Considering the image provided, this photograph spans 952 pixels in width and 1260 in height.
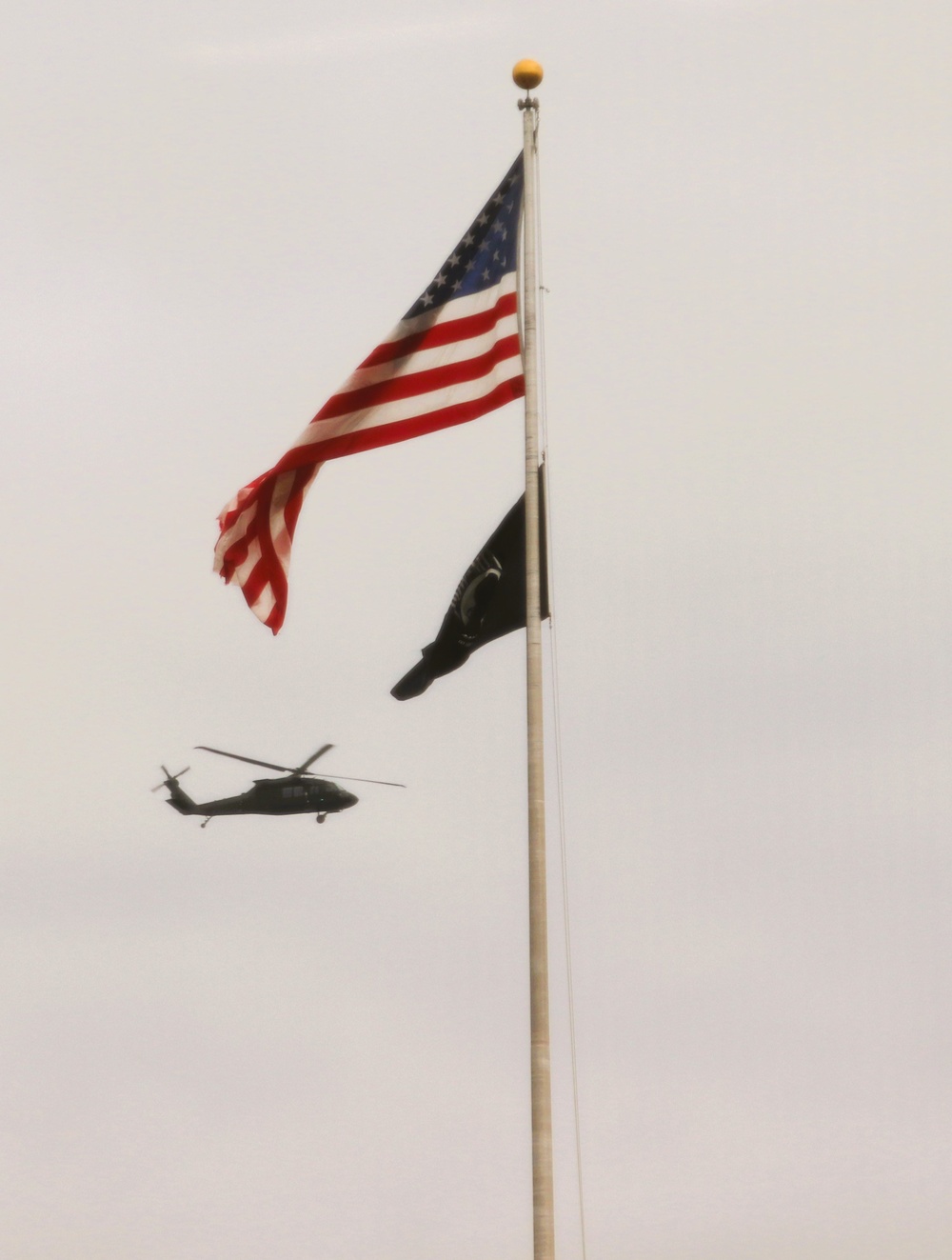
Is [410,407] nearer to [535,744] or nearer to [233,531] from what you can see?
[233,531]

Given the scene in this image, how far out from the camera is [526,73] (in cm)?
→ 2397

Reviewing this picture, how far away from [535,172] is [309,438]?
470 cm

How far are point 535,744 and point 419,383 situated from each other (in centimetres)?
527

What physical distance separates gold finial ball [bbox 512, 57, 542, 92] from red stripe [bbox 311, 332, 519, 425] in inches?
133

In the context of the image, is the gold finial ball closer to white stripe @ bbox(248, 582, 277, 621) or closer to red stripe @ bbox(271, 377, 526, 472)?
red stripe @ bbox(271, 377, 526, 472)

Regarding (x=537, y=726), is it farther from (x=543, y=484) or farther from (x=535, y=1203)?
(x=535, y=1203)

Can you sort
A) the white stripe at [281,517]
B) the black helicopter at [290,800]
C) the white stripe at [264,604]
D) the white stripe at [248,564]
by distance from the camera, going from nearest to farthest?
1. the white stripe at [281,517]
2. the white stripe at [248,564]
3. the white stripe at [264,604]
4. the black helicopter at [290,800]

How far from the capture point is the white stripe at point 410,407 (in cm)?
2384

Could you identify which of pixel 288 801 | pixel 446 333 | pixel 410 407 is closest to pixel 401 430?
pixel 410 407

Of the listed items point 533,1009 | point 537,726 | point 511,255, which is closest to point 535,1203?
point 533,1009

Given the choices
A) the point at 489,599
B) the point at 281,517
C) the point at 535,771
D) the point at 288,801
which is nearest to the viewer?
the point at 535,771

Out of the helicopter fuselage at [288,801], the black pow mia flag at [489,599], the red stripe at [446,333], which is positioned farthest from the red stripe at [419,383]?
the helicopter fuselage at [288,801]

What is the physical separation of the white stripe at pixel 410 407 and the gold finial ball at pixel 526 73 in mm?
3688

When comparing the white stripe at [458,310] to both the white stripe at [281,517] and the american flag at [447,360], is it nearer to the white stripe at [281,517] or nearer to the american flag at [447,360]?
the american flag at [447,360]
